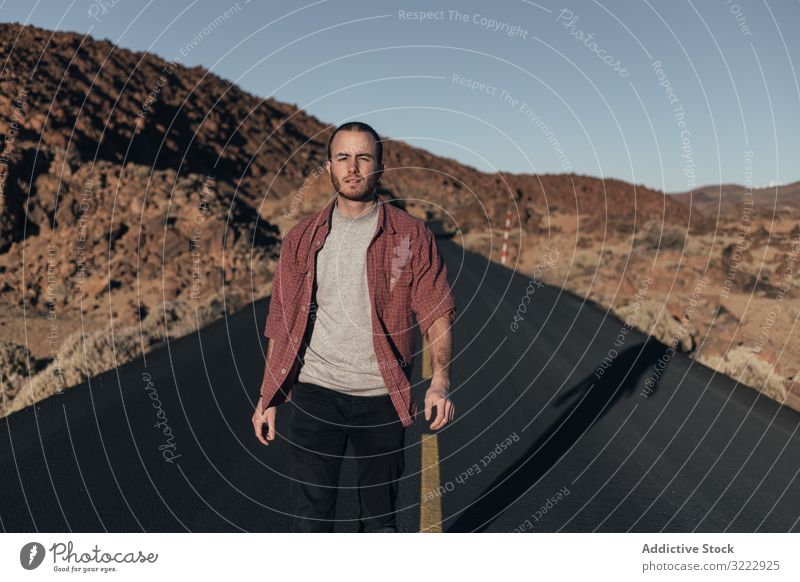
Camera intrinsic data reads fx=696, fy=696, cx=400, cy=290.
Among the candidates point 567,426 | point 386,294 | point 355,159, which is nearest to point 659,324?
point 567,426

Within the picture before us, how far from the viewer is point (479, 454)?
603cm

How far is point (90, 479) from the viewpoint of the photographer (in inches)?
207

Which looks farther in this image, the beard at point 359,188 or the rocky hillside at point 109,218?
the rocky hillside at point 109,218

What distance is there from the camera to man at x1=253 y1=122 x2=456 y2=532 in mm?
3246

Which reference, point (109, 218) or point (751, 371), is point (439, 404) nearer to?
point (751, 371)

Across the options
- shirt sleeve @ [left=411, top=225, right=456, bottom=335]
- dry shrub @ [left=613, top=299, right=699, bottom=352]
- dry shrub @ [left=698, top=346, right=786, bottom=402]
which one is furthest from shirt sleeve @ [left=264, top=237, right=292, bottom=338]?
dry shrub @ [left=613, top=299, right=699, bottom=352]

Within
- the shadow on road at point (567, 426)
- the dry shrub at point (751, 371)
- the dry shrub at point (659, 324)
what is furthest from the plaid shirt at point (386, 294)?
the dry shrub at point (659, 324)

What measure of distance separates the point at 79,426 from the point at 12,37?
3782 cm

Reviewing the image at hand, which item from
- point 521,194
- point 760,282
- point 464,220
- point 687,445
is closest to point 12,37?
point 464,220

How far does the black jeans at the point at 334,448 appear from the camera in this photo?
3309 mm

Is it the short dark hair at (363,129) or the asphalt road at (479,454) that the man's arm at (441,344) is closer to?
the short dark hair at (363,129)

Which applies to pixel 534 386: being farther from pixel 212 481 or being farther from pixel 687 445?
pixel 212 481
